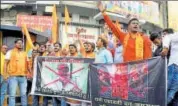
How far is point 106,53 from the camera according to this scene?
8336 mm

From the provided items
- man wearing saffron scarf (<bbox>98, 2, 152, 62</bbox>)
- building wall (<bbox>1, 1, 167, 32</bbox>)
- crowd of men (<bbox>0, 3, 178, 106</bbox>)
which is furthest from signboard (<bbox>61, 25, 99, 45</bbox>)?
man wearing saffron scarf (<bbox>98, 2, 152, 62</bbox>)

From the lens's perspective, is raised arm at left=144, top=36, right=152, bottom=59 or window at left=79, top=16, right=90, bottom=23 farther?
window at left=79, top=16, right=90, bottom=23

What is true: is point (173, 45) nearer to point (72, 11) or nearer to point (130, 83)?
point (130, 83)

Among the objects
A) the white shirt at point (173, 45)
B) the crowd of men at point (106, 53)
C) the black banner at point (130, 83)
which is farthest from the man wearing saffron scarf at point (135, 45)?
the white shirt at point (173, 45)

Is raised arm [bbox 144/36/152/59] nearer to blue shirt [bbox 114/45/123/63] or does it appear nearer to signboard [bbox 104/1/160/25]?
blue shirt [bbox 114/45/123/63]

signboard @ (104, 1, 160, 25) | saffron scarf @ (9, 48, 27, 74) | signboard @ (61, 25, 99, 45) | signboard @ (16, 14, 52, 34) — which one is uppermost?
signboard @ (104, 1, 160, 25)

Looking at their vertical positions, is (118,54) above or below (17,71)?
above

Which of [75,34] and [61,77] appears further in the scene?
[75,34]

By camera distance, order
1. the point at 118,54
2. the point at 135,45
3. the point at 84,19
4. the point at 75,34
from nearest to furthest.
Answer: the point at 135,45 < the point at 118,54 < the point at 75,34 < the point at 84,19

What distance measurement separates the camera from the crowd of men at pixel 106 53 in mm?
6398

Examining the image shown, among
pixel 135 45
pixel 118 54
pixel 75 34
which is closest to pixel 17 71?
pixel 118 54

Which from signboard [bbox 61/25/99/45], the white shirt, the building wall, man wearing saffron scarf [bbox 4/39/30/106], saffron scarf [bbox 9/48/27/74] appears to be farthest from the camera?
the building wall

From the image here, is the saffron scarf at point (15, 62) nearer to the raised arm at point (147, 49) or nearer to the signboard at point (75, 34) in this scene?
the raised arm at point (147, 49)

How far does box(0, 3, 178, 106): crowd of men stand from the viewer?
6.40 metres
